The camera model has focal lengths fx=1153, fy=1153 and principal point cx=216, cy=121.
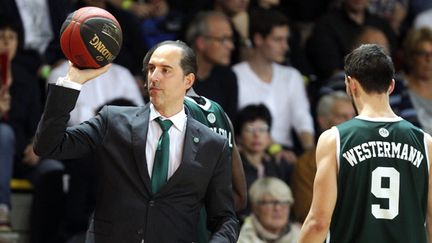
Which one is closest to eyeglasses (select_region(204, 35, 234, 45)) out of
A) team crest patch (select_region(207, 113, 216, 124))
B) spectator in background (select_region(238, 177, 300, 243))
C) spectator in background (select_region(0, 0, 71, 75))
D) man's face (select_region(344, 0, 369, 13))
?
spectator in background (select_region(0, 0, 71, 75))

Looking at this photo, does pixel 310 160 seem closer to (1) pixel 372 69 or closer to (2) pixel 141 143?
(1) pixel 372 69

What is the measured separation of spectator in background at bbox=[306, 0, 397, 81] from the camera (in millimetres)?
10914

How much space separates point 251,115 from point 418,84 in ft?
6.32

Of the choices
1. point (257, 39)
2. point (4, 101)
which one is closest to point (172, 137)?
point (4, 101)

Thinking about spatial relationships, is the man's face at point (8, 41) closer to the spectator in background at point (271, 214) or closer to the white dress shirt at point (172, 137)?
the spectator in background at point (271, 214)

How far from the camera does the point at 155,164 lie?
18.9 ft

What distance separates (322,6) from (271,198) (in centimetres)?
374

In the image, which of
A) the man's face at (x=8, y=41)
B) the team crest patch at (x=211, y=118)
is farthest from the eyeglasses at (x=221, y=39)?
the team crest patch at (x=211, y=118)

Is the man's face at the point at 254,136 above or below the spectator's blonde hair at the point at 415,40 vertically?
below

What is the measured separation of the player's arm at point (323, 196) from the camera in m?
5.65

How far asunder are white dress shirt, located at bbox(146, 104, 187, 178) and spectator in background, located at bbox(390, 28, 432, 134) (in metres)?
4.69

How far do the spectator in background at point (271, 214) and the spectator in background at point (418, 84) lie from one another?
1944 mm

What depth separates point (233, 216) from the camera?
5.88 meters

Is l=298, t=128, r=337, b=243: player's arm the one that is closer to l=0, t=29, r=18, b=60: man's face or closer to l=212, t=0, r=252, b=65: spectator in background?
l=0, t=29, r=18, b=60: man's face
